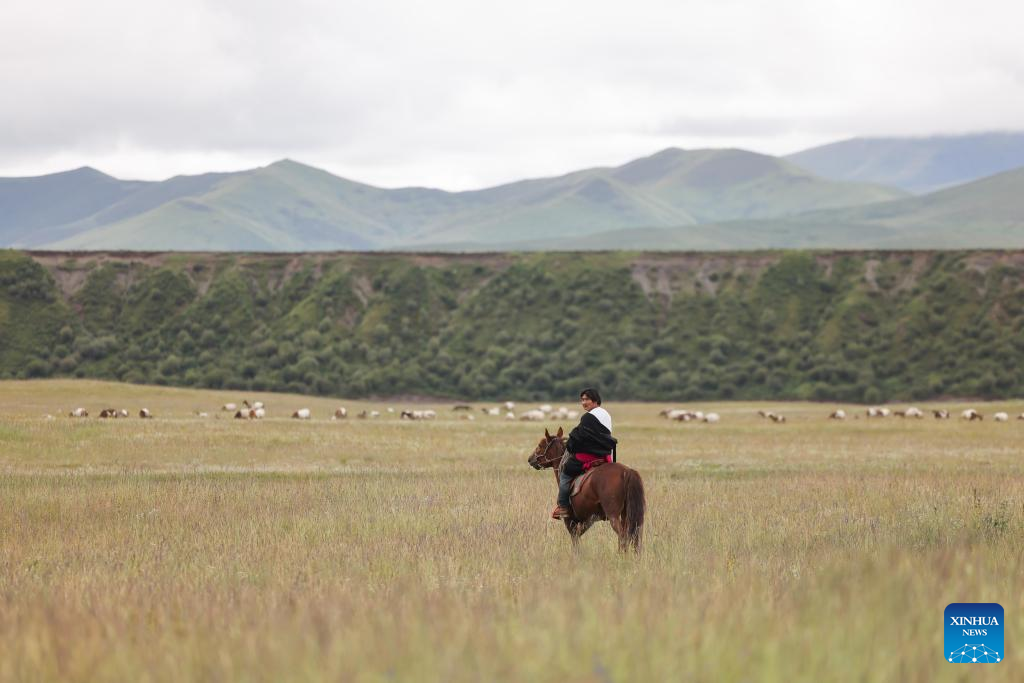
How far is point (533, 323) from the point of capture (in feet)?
335

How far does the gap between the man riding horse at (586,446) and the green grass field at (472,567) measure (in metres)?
1.05

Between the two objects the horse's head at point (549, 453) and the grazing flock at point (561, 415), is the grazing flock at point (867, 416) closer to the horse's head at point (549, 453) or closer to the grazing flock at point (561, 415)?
the grazing flock at point (561, 415)

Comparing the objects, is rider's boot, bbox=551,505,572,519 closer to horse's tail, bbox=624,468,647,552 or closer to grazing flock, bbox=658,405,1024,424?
horse's tail, bbox=624,468,647,552

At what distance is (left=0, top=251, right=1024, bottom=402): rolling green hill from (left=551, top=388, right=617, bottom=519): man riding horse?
75521mm

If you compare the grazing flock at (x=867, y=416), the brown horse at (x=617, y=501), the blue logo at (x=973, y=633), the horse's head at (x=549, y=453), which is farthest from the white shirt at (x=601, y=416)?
the grazing flock at (x=867, y=416)

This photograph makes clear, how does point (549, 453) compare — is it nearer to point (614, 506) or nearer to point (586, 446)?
point (586, 446)

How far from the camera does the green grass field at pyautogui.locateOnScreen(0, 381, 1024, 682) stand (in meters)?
7.35

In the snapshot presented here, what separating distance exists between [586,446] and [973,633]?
7.71 metres

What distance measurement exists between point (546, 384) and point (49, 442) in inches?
2342

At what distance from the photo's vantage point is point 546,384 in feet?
308

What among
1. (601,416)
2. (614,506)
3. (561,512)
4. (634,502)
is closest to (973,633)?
(634,502)

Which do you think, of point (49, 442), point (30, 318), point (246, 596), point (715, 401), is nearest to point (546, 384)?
point (715, 401)

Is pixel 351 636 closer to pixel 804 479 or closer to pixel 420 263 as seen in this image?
pixel 804 479

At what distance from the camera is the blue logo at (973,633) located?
25.6 feet
